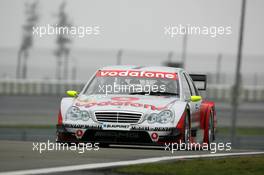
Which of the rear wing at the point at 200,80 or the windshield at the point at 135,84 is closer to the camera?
the windshield at the point at 135,84

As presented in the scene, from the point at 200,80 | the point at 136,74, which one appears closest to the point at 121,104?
the point at 136,74

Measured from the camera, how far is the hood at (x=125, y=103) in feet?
55.2

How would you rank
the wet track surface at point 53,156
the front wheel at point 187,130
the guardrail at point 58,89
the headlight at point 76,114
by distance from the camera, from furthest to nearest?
the guardrail at point 58,89, the front wheel at point 187,130, the headlight at point 76,114, the wet track surface at point 53,156

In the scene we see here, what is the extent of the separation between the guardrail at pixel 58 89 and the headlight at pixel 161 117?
161 feet

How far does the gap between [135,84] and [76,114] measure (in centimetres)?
148

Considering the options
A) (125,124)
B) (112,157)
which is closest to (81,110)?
(125,124)

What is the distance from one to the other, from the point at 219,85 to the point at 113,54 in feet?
28.7

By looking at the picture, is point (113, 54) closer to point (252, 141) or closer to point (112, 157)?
point (252, 141)

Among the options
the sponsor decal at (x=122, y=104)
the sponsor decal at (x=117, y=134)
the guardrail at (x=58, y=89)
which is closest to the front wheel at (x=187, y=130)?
the sponsor decal at (x=122, y=104)

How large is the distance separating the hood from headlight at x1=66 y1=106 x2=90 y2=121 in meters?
0.08

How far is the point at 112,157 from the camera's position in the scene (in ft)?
47.6

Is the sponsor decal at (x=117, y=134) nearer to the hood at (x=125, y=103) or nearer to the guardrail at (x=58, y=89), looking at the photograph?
the hood at (x=125, y=103)

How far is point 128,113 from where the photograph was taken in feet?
55.0

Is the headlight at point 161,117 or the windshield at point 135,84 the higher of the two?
the windshield at point 135,84
